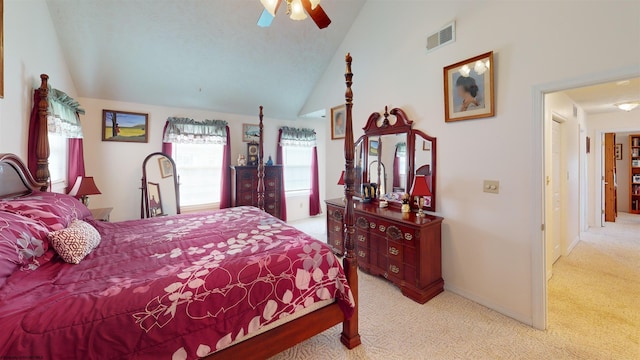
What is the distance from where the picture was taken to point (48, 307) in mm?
1061

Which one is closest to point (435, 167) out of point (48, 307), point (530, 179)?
point (530, 179)

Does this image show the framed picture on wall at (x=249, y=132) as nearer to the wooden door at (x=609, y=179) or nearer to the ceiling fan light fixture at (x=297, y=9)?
the ceiling fan light fixture at (x=297, y=9)

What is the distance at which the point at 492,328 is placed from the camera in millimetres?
2105

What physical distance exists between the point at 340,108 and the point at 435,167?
190 centimetres

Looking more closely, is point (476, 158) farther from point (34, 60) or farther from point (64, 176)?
point (64, 176)

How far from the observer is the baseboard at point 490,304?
2162mm

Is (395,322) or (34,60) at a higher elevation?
(34,60)

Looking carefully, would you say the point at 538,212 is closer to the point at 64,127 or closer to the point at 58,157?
the point at 64,127

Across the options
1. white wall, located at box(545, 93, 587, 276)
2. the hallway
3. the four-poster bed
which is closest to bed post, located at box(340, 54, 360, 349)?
the four-poster bed

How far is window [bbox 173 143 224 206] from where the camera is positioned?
464cm

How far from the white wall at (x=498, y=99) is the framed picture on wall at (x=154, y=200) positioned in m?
4.00

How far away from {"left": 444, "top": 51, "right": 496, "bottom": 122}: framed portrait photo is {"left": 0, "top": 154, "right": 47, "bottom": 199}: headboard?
12.4 ft

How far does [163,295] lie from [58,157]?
3445 millimetres

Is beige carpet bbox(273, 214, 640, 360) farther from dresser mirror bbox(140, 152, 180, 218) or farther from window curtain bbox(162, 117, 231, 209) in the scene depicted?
dresser mirror bbox(140, 152, 180, 218)
